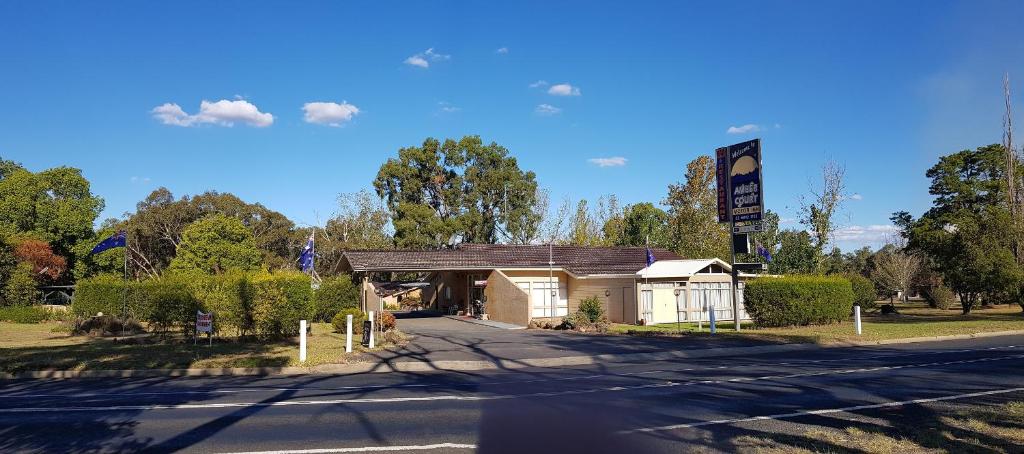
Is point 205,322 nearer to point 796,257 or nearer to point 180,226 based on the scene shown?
point 796,257

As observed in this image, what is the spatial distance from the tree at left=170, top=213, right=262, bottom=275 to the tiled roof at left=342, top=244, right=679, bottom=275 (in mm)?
17177

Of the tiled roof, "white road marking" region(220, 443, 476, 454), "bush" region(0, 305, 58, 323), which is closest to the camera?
"white road marking" region(220, 443, 476, 454)

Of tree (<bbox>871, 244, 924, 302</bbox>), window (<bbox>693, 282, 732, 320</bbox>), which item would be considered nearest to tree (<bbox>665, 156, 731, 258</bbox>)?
window (<bbox>693, 282, 732, 320</bbox>)

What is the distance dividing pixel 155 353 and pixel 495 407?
41.8 ft

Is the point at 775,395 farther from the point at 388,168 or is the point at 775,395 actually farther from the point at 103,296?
the point at 388,168

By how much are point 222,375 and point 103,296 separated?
15368 mm

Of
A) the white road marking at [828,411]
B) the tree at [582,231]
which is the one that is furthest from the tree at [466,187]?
the white road marking at [828,411]

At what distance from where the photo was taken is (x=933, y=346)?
2050 centimetres

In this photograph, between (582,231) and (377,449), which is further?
(582,231)

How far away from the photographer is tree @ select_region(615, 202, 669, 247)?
2472 inches

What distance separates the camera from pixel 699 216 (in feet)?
165

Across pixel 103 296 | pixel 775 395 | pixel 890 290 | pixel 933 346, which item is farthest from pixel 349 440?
pixel 890 290

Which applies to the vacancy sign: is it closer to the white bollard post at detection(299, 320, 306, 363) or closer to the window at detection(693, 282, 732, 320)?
the window at detection(693, 282, 732, 320)

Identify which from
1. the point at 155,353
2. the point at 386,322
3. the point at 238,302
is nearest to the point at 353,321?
the point at 386,322
